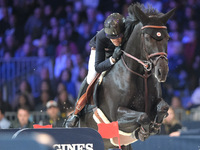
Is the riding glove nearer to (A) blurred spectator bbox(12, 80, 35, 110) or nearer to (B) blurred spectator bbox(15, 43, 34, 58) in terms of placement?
(A) blurred spectator bbox(12, 80, 35, 110)

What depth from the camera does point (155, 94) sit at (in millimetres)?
5203

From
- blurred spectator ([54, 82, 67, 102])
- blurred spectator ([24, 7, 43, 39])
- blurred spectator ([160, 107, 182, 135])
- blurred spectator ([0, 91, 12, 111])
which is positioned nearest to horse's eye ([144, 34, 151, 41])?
blurred spectator ([160, 107, 182, 135])

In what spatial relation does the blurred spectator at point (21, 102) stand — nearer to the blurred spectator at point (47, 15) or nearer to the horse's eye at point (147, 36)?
the blurred spectator at point (47, 15)

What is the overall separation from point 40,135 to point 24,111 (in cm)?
606

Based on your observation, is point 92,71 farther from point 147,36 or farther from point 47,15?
point 47,15

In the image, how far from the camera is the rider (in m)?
5.23

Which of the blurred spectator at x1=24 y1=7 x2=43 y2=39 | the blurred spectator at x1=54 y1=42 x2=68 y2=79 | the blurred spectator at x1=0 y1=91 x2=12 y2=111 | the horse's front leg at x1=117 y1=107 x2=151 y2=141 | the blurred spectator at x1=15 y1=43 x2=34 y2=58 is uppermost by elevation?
the blurred spectator at x1=24 y1=7 x2=43 y2=39

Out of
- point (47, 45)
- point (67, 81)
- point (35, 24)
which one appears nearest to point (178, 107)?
point (67, 81)

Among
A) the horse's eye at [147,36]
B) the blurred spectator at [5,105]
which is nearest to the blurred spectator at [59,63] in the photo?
the blurred spectator at [5,105]

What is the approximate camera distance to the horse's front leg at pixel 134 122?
15.9 ft

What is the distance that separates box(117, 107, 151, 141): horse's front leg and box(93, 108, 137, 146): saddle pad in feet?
0.37

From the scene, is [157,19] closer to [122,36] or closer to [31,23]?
[122,36]

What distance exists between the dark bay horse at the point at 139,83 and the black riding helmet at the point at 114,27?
5.9 inches

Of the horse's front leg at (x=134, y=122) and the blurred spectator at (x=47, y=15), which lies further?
the blurred spectator at (x=47, y=15)
